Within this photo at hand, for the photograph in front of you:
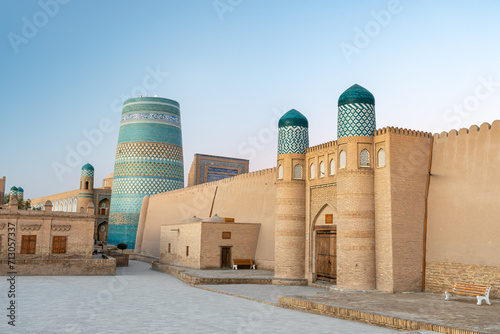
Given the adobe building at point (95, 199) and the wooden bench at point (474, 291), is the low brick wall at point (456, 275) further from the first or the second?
the adobe building at point (95, 199)

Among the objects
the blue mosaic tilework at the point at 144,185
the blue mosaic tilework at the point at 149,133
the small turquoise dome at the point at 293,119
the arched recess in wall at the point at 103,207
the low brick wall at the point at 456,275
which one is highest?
the blue mosaic tilework at the point at 149,133

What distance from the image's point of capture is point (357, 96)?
13469mm

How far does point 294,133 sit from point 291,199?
7.58ft

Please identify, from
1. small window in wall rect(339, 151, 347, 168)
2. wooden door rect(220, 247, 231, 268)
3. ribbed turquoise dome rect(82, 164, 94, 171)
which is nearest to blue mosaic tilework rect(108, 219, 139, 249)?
ribbed turquoise dome rect(82, 164, 94, 171)

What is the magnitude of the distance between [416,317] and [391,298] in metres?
2.73

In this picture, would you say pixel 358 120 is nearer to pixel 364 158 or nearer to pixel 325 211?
pixel 364 158

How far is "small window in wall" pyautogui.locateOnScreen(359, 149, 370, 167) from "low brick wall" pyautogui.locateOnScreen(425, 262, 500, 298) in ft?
10.3

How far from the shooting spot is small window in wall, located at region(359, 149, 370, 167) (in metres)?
13.1

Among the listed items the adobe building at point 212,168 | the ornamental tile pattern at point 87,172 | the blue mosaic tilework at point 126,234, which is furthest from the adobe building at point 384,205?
the ornamental tile pattern at point 87,172

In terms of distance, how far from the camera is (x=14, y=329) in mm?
7418

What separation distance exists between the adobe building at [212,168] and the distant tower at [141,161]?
4.96ft

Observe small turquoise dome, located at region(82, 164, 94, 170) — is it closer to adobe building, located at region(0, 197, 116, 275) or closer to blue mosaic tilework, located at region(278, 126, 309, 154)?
adobe building, located at region(0, 197, 116, 275)

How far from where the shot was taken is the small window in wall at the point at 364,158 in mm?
13055

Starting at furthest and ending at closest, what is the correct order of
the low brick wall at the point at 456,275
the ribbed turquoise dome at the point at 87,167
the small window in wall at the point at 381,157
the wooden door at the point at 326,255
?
the ribbed turquoise dome at the point at 87,167
the wooden door at the point at 326,255
the small window in wall at the point at 381,157
the low brick wall at the point at 456,275
